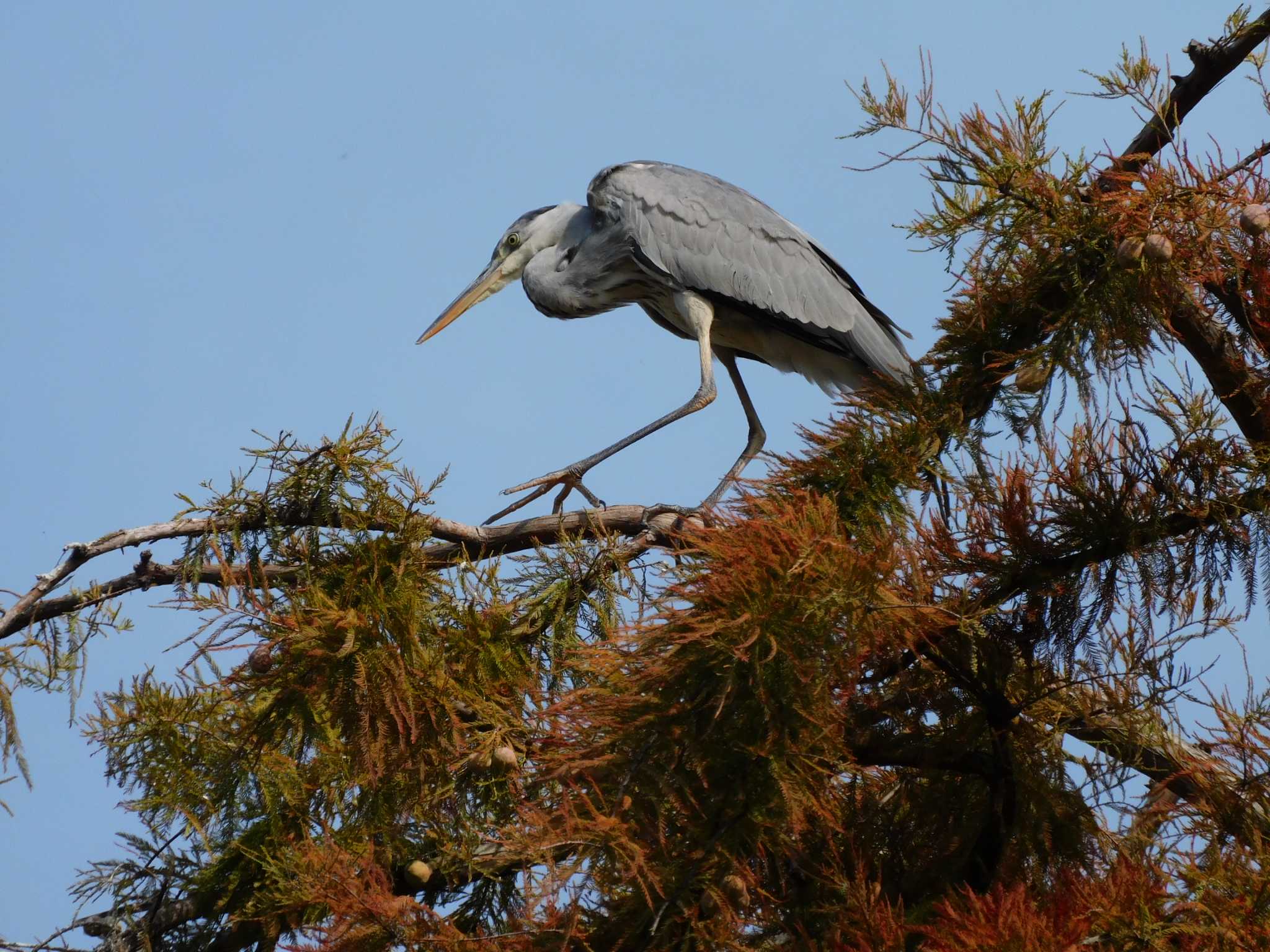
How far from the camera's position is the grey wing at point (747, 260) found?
5129mm

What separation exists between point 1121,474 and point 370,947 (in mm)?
1740

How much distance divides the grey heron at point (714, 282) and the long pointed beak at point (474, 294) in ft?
0.87

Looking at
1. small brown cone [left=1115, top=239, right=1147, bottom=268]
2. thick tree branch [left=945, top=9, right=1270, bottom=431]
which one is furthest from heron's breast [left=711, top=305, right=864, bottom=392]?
small brown cone [left=1115, top=239, right=1147, bottom=268]

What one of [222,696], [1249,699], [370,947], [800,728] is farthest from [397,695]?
[1249,699]

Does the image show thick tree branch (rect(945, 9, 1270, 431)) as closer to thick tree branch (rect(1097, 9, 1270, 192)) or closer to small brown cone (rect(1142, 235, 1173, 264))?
thick tree branch (rect(1097, 9, 1270, 192))

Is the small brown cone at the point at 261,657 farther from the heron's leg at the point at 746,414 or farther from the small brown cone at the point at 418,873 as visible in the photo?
the heron's leg at the point at 746,414

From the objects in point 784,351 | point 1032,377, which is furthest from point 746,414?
point 1032,377

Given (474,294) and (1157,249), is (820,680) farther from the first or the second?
(474,294)

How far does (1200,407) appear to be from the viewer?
2725mm

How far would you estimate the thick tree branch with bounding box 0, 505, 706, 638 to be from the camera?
2871mm

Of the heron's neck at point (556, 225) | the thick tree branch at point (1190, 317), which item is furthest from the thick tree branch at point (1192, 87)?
the heron's neck at point (556, 225)

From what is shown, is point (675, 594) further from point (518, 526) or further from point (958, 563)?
point (518, 526)

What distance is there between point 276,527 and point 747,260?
272 centimetres

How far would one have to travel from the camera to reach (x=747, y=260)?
17.4 ft
